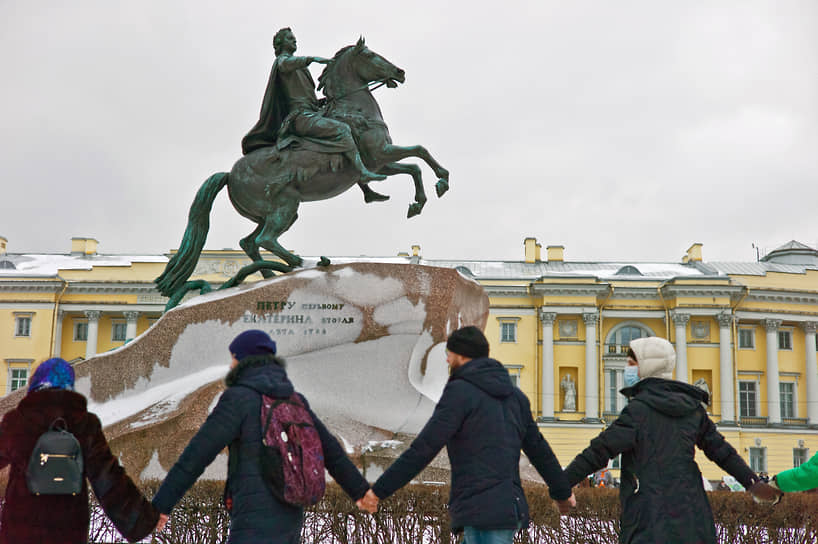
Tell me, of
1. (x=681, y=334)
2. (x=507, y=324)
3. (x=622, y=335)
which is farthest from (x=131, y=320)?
(x=681, y=334)

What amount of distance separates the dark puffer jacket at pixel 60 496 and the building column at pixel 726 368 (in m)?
49.4

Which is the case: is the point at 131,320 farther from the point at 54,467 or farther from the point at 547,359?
the point at 54,467

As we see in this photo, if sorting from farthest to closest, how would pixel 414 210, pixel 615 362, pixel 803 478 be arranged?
pixel 615 362 < pixel 414 210 < pixel 803 478

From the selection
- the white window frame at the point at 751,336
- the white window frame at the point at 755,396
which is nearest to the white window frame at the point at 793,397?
the white window frame at the point at 755,396

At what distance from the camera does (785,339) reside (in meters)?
51.9

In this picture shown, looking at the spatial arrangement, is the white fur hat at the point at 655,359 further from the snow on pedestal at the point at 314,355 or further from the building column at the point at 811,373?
the building column at the point at 811,373

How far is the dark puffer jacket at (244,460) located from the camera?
10.8 feet

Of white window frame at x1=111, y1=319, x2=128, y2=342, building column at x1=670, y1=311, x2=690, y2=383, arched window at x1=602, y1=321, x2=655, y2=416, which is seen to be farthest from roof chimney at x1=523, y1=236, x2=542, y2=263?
white window frame at x1=111, y1=319, x2=128, y2=342

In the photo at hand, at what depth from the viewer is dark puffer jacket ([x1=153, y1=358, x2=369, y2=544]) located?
129 inches

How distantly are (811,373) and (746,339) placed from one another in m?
4.17

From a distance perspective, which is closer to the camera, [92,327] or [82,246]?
[92,327]

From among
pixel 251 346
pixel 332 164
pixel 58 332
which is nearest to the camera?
pixel 251 346

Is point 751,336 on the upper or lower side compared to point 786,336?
lower

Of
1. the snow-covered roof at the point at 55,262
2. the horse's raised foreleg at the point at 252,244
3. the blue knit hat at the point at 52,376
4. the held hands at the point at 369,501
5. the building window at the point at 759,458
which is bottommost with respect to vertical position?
the building window at the point at 759,458
